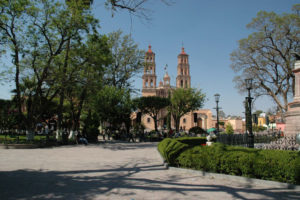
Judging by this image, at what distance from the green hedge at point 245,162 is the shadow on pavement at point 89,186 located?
1.57 feet

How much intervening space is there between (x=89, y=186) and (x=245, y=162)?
4317mm

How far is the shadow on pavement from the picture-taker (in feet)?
16.2

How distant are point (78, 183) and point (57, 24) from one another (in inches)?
536

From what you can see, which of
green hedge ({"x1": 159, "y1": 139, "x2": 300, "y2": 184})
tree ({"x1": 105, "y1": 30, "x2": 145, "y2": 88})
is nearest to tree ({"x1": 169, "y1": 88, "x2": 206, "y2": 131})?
tree ({"x1": 105, "y1": 30, "x2": 145, "y2": 88})

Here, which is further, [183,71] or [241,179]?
[183,71]

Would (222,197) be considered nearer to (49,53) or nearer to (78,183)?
(78,183)

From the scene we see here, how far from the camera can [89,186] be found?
5.62 metres

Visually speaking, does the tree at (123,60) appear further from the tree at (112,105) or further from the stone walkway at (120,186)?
the stone walkway at (120,186)

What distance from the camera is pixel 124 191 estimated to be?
524 cm

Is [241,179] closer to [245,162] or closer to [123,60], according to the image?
[245,162]

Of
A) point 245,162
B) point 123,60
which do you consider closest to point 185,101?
point 123,60

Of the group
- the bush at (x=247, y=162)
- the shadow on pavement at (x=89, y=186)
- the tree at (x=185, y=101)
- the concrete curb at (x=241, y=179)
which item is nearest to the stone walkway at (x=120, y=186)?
the shadow on pavement at (x=89, y=186)

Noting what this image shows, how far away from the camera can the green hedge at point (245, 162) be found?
5613 millimetres

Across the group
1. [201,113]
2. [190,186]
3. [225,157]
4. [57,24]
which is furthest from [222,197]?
[201,113]
